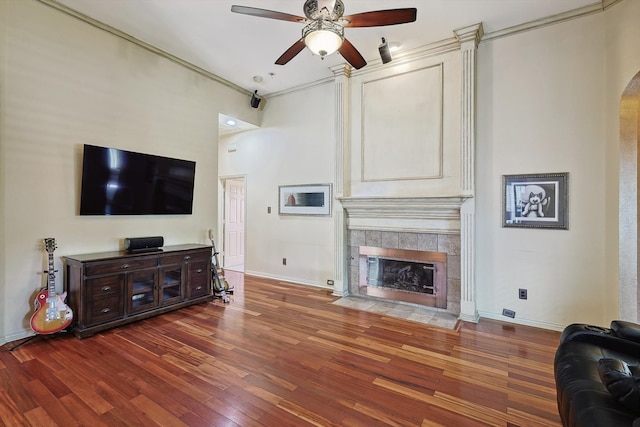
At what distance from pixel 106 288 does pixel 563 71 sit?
5456mm

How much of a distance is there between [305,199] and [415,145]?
2047mm

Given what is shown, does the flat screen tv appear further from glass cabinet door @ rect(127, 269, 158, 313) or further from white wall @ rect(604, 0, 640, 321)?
white wall @ rect(604, 0, 640, 321)

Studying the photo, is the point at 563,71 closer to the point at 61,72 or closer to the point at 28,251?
the point at 61,72

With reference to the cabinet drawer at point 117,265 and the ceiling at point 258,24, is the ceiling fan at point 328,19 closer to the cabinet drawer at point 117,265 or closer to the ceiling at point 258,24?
the ceiling at point 258,24

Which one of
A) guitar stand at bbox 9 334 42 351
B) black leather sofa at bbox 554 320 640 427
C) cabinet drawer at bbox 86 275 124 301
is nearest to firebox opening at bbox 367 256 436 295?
black leather sofa at bbox 554 320 640 427

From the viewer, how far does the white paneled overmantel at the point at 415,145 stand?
11.7 feet

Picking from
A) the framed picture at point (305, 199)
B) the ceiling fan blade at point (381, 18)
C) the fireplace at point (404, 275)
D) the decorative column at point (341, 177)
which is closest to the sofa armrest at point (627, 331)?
the fireplace at point (404, 275)

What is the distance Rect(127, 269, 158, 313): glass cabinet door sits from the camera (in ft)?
11.0

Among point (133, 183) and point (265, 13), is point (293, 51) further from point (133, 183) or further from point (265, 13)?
point (133, 183)

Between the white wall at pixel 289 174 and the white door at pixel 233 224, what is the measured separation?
69 centimetres

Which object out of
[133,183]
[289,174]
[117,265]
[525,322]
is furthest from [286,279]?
[525,322]

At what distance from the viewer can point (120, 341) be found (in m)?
2.92

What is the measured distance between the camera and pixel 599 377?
1434 mm

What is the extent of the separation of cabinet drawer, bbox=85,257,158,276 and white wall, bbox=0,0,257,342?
0.49m
